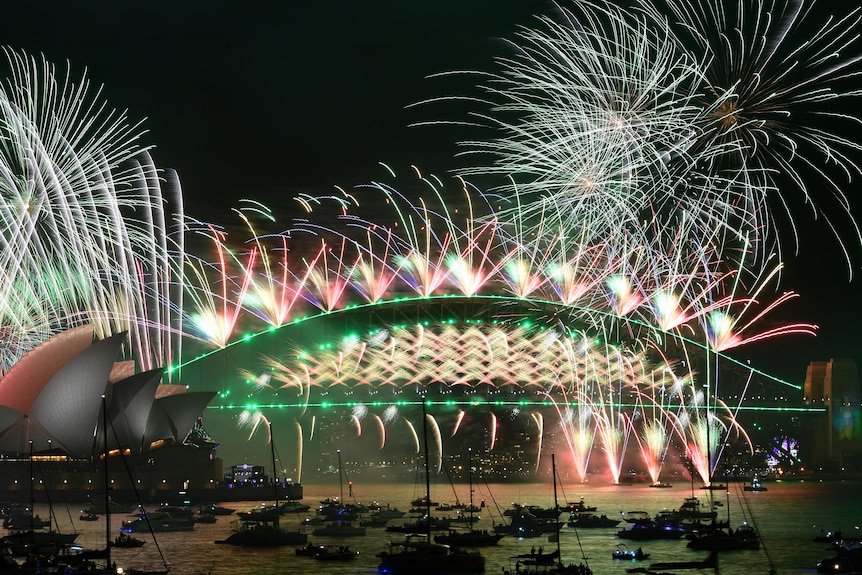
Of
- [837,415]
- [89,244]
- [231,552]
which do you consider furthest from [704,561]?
[837,415]

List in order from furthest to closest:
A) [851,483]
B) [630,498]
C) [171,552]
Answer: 1. [851,483]
2. [630,498]
3. [171,552]

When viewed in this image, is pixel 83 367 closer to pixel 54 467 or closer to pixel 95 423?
pixel 95 423

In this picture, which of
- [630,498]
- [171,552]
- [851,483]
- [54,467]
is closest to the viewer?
[171,552]

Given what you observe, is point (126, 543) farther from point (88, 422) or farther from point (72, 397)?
point (88, 422)

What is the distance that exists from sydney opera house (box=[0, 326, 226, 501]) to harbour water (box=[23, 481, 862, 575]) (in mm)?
4301

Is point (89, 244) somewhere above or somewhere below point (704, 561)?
above

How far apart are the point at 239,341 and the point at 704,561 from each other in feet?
177

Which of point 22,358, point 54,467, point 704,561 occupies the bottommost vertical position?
point 704,561

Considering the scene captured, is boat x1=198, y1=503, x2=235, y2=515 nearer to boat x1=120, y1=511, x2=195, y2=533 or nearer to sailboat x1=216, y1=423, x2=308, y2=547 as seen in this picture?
boat x1=120, y1=511, x2=195, y2=533

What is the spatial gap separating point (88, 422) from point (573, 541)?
32169mm

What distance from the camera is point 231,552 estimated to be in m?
62.0

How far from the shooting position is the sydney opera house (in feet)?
240

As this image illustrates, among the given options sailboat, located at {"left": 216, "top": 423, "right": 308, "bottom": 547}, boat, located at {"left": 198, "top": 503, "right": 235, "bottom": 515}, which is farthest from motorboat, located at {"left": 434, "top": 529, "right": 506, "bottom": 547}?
boat, located at {"left": 198, "top": 503, "right": 235, "bottom": 515}

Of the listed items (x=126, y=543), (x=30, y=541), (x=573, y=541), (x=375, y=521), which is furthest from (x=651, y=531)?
(x=30, y=541)
